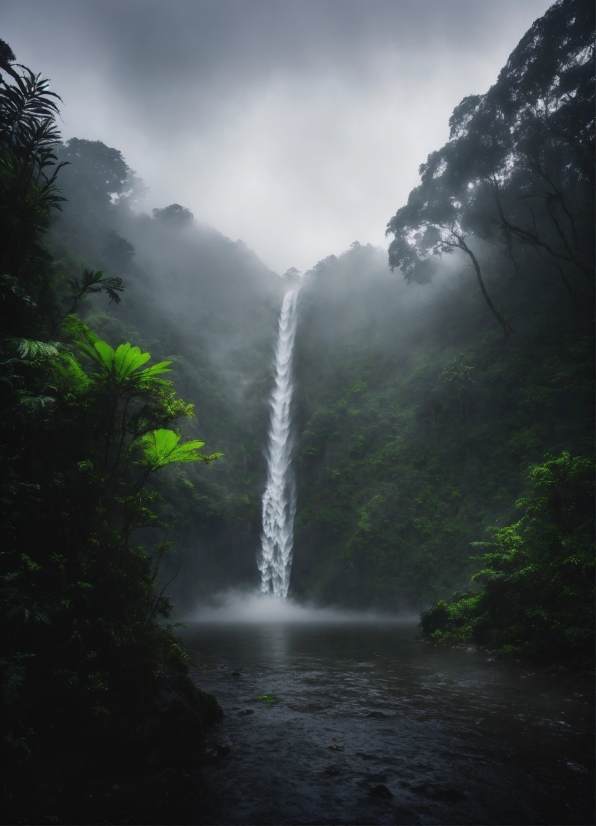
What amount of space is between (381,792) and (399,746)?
1.33m

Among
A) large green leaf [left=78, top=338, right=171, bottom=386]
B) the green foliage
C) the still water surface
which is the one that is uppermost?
large green leaf [left=78, top=338, right=171, bottom=386]

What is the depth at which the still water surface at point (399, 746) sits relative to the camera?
3.79 metres

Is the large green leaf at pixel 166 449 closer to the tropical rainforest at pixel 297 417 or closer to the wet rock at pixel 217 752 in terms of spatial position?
the tropical rainforest at pixel 297 417

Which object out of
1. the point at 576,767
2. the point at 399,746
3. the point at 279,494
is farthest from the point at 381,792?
the point at 279,494

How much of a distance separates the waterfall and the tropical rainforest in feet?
3.32

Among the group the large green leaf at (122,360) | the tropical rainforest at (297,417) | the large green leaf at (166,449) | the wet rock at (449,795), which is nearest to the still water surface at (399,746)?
the wet rock at (449,795)

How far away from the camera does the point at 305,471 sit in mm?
33656

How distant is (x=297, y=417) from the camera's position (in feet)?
125

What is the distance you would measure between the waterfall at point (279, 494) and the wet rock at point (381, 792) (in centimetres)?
2687

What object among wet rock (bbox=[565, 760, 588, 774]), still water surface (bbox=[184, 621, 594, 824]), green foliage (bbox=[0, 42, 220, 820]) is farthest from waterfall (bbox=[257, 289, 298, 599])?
wet rock (bbox=[565, 760, 588, 774])

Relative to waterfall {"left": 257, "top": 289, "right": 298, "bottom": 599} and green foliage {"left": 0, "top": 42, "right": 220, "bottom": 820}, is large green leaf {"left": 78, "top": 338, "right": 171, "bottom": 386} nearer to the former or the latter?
green foliage {"left": 0, "top": 42, "right": 220, "bottom": 820}

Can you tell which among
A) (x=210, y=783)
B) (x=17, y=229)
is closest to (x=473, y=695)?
(x=210, y=783)

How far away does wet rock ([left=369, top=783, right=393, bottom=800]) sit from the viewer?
4004 millimetres

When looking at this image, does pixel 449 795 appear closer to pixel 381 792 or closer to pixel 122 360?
Answer: pixel 381 792
